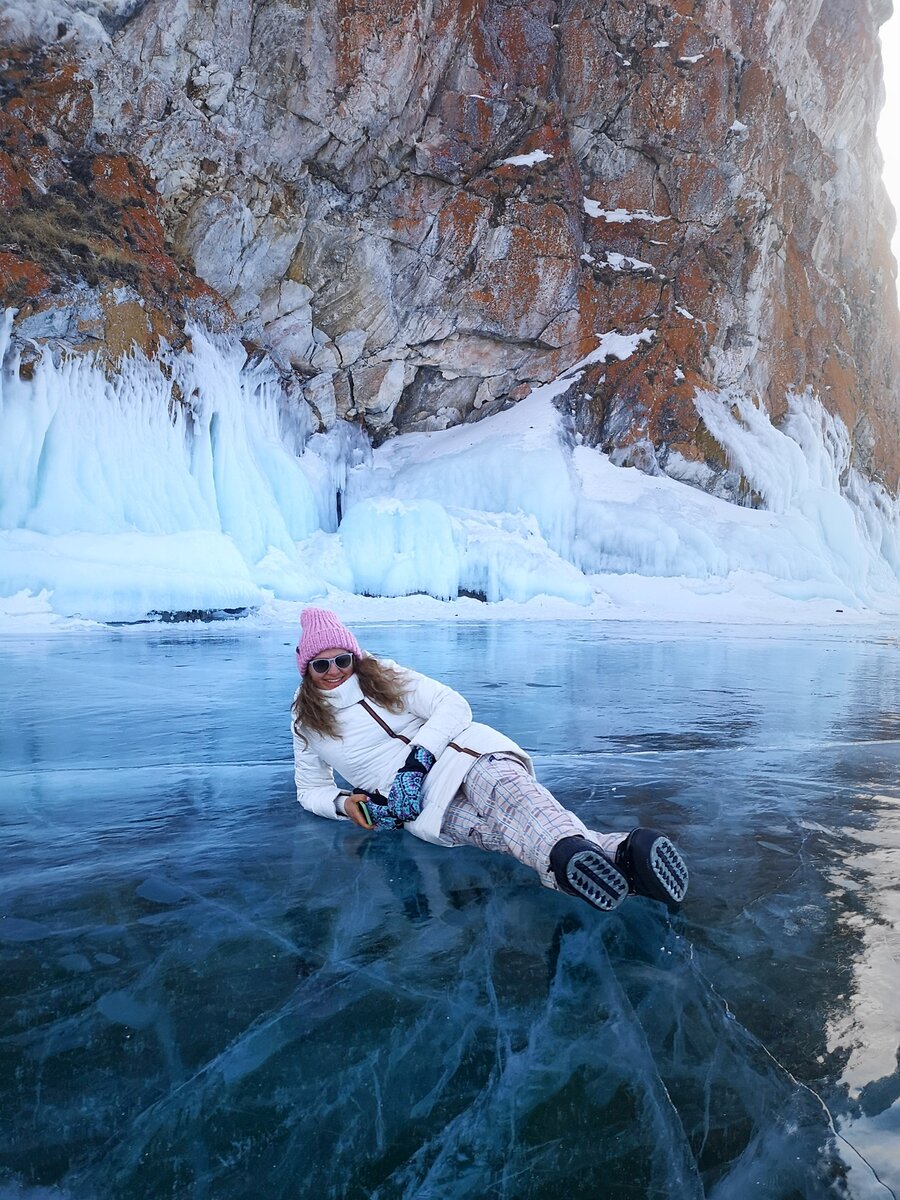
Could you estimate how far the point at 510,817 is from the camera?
2100mm

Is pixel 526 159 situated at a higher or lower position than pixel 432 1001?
higher

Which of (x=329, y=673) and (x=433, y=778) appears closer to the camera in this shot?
(x=433, y=778)

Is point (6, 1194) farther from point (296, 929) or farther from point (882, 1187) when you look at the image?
point (882, 1187)

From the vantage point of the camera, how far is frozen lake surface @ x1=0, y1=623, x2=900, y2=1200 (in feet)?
3.70

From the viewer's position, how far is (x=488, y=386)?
75.3 ft

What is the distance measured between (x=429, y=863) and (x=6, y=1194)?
138 centimetres

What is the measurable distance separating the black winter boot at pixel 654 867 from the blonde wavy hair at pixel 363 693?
97 centimetres

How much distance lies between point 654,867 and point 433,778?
777 millimetres

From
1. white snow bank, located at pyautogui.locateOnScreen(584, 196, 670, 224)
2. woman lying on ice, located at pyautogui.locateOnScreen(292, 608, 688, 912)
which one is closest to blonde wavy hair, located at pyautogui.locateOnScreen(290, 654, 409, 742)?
woman lying on ice, located at pyautogui.locateOnScreen(292, 608, 688, 912)

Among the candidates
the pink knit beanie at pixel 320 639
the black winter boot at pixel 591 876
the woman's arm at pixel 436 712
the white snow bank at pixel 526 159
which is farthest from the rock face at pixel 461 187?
the black winter boot at pixel 591 876

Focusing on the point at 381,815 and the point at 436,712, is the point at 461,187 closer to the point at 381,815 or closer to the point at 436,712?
the point at 436,712

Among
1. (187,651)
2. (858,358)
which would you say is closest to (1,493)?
(187,651)

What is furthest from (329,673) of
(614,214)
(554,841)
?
(614,214)

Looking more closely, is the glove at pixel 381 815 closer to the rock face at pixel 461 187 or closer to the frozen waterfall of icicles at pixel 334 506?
the frozen waterfall of icicles at pixel 334 506
